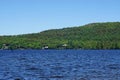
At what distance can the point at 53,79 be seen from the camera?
54438 mm

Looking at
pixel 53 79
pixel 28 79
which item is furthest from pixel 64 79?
pixel 28 79

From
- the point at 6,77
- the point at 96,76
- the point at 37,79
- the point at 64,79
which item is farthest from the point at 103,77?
the point at 6,77

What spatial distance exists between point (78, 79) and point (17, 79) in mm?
8339

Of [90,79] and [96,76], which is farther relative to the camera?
[96,76]

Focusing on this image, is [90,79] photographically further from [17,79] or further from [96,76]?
[17,79]

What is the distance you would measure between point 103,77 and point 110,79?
2650 millimetres

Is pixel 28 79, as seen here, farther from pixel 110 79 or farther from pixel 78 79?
pixel 110 79

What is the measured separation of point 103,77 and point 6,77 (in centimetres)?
1380

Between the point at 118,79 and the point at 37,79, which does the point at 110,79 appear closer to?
the point at 118,79

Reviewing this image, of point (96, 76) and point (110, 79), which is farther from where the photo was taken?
point (96, 76)

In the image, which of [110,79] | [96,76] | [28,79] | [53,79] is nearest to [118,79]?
[110,79]

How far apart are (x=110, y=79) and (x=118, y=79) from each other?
1091 mm

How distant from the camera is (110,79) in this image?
54.1 meters

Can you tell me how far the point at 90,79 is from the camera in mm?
54406
